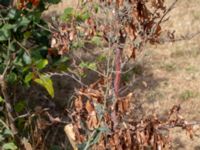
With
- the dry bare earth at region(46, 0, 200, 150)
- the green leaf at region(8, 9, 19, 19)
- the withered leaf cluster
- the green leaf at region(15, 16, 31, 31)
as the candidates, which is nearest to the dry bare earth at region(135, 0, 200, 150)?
the dry bare earth at region(46, 0, 200, 150)

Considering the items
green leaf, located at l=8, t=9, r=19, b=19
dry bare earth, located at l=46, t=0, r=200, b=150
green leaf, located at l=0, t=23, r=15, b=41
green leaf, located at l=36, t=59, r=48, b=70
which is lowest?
dry bare earth, located at l=46, t=0, r=200, b=150

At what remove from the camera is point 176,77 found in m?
6.83

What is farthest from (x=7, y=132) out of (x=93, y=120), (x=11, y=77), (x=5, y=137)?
(x=93, y=120)

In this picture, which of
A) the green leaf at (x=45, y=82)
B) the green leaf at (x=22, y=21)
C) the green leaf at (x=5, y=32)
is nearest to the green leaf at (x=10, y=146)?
the green leaf at (x=45, y=82)

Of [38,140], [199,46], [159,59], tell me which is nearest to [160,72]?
[159,59]

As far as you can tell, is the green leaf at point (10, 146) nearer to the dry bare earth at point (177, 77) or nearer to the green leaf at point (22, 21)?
the green leaf at point (22, 21)

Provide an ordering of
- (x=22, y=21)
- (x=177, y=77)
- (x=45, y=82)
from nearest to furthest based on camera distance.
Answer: (x=45, y=82) < (x=22, y=21) < (x=177, y=77)

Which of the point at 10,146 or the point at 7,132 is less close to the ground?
the point at 7,132

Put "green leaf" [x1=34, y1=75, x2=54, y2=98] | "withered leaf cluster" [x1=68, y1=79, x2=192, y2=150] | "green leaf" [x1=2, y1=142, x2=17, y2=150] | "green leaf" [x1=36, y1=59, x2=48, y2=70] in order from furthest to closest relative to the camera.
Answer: "green leaf" [x1=2, y1=142, x2=17, y2=150]
"green leaf" [x1=36, y1=59, x2=48, y2=70]
"green leaf" [x1=34, y1=75, x2=54, y2=98]
"withered leaf cluster" [x1=68, y1=79, x2=192, y2=150]

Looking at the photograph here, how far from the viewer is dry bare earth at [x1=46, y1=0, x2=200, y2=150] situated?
19.4 feet

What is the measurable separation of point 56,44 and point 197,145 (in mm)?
2407

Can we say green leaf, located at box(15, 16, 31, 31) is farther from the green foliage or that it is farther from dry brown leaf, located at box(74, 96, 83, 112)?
dry brown leaf, located at box(74, 96, 83, 112)

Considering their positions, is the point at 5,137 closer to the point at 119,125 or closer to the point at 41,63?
the point at 41,63

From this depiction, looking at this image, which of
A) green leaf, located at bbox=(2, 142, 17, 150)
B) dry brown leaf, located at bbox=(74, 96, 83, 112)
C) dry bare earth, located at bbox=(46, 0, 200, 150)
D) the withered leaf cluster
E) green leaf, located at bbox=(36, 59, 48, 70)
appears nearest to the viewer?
the withered leaf cluster
